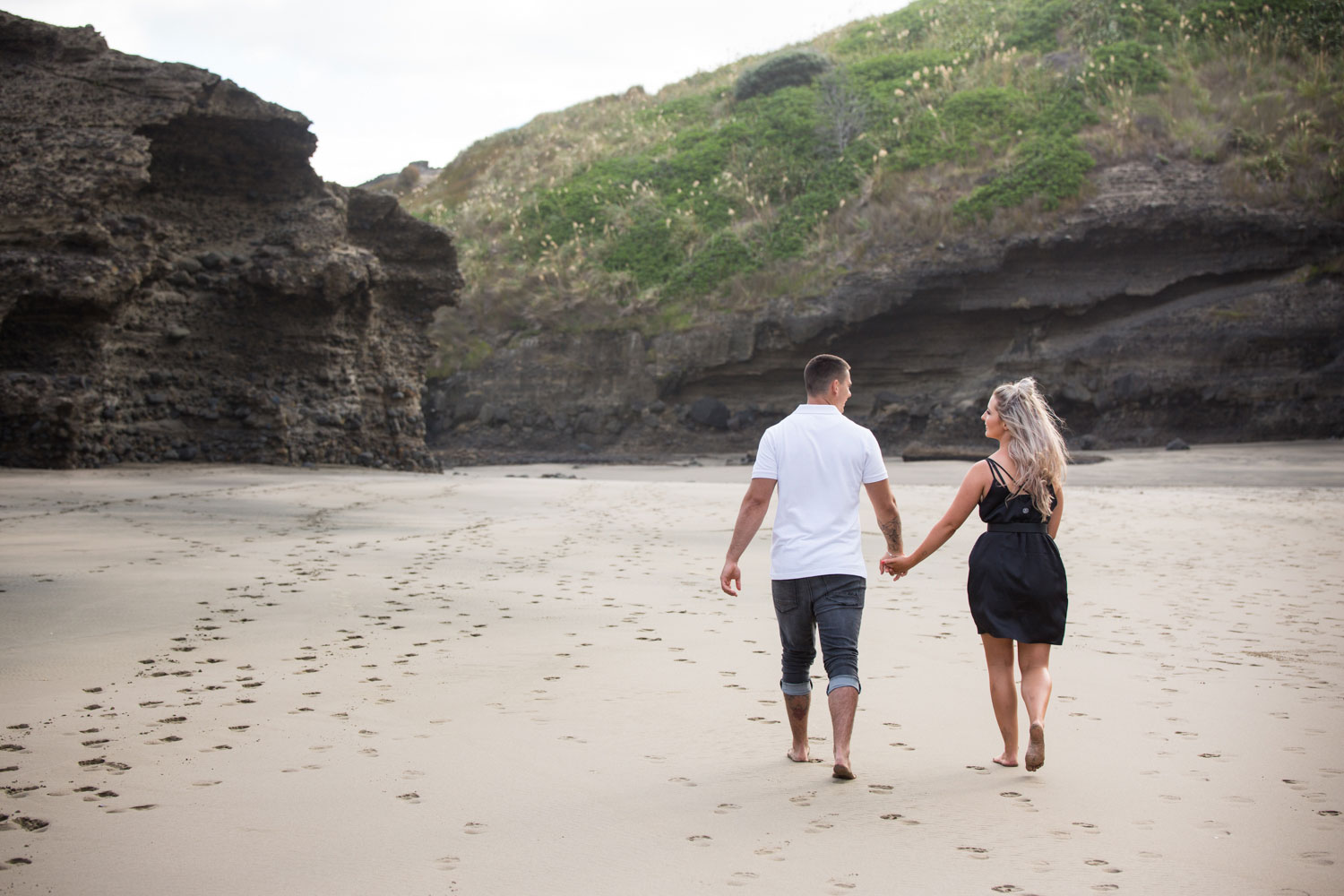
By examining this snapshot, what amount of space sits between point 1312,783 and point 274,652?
4397mm

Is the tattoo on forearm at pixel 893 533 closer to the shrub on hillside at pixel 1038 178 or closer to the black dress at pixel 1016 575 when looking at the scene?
the black dress at pixel 1016 575

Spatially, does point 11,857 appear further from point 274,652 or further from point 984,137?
point 984,137

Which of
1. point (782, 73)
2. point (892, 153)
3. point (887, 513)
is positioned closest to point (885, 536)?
point (887, 513)

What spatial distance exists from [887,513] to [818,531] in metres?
0.33

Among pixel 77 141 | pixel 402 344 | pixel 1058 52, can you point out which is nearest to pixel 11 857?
pixel 77 141

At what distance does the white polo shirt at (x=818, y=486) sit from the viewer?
3846mm

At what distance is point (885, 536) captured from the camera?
394 centimetres

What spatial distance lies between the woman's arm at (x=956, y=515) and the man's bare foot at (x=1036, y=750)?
726mm

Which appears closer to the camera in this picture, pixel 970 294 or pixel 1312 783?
pixel 1312 783

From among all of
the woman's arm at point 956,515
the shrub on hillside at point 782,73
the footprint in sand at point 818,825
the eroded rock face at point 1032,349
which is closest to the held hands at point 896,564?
the woman's arm at point 956,515

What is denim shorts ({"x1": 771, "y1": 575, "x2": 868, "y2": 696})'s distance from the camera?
379cm

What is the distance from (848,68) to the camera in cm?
3347

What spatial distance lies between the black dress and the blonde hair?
0.14 ft

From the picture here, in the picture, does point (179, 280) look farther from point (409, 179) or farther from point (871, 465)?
point (409, 179)
